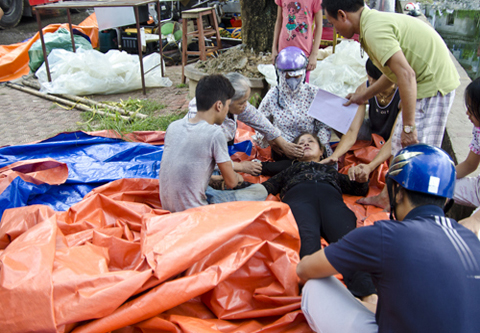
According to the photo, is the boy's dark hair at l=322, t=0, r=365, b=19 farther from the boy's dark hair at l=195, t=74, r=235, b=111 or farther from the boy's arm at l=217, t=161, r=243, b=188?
the boy's arm at l=217, t=161, r=243, b=188

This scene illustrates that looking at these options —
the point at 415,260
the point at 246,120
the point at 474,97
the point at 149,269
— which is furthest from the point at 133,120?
the point at 415,260

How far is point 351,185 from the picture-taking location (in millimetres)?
3057

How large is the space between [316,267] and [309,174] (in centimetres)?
139

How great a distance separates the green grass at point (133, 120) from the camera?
174 inches

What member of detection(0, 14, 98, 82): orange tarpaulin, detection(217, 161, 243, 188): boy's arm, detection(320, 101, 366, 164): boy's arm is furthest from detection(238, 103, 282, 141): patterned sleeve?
detection(0, 14, 98, 82): orange tarpaulin

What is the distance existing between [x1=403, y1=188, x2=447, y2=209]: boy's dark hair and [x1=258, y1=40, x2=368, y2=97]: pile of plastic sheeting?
114 inches

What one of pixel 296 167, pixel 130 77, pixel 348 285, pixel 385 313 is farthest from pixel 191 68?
pixel 385 313

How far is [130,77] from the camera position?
6250 millimetres

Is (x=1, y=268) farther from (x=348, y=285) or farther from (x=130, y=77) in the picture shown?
(x=130, y=77)

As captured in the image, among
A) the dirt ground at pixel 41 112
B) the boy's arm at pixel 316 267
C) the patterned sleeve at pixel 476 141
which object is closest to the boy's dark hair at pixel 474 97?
the patterned sleeve at pixel 476 141

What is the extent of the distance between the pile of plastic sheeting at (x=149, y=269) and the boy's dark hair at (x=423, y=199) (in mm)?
709

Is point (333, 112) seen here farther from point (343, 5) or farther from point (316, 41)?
point (316, 41)

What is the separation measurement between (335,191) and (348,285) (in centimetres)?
86

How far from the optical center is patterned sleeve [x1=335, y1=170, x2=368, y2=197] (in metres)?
3.04
